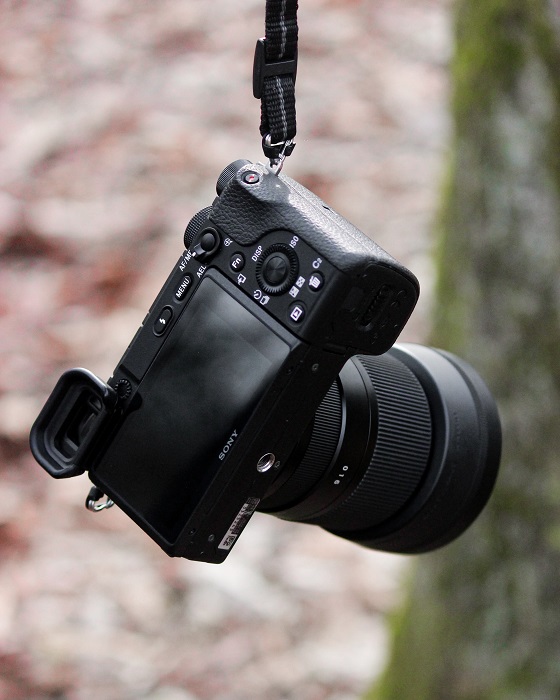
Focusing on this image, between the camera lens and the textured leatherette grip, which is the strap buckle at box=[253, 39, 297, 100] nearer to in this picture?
the textured leatherette grip

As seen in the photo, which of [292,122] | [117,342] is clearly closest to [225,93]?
[117,342]

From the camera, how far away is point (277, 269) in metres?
0.96

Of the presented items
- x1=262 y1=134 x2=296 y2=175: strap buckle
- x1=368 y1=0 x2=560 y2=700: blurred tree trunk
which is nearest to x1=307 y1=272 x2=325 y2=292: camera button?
x1=262 y1=134 x2=296 y2=175: strap buckle

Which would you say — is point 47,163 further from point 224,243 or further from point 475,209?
point 224,243

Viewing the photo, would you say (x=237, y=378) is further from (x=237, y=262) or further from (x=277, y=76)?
(x=277, y=76)

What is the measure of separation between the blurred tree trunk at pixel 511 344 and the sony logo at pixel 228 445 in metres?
1.00

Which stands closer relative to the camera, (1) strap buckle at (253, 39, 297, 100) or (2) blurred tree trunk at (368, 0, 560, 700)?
(1) strap buckle at (253, 39, 297, 100)

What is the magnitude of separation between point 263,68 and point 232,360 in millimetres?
285

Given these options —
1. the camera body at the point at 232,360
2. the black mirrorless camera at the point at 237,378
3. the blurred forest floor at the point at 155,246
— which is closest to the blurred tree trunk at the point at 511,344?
the blurred forest floor at the point at 155,246

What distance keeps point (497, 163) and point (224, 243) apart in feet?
3.33

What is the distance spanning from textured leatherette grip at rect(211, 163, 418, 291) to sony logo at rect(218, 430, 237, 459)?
186mm

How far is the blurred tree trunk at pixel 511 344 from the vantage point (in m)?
1.80

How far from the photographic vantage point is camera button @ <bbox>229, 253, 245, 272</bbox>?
98 centimetres

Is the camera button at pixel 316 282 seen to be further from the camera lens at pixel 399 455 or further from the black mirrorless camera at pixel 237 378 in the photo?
the camera lens at pixel 399 455
